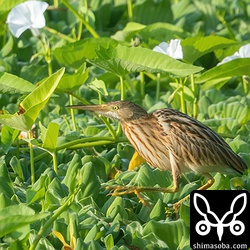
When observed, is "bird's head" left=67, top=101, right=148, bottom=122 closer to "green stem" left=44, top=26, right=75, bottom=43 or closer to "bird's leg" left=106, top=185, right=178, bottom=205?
"bird's leg" left=106, top=185, right=178, bottom=205

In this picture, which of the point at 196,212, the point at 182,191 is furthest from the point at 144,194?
the point at 196,212

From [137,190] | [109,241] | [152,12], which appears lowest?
[152,12]

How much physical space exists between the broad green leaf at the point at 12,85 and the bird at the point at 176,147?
0.26 meters

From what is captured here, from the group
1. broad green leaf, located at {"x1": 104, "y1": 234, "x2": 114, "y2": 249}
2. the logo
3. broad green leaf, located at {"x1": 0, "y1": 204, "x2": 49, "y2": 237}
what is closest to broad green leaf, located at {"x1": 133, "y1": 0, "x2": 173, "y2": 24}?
the logo

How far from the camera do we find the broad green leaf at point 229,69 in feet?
16.3

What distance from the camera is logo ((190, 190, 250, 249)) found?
3.78 m

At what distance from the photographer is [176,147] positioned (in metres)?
4.38

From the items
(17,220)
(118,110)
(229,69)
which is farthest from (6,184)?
(229,69)

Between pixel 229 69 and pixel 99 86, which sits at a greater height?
pixel 99 86

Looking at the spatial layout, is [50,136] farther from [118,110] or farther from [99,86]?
[99,86]

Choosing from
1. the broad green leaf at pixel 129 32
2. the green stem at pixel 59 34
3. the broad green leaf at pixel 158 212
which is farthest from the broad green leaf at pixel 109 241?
the green stem at pixel 59 34

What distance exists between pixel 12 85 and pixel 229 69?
3.58 feet

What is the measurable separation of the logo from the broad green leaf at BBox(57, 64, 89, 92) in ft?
2.87

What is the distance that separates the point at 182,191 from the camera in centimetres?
433
